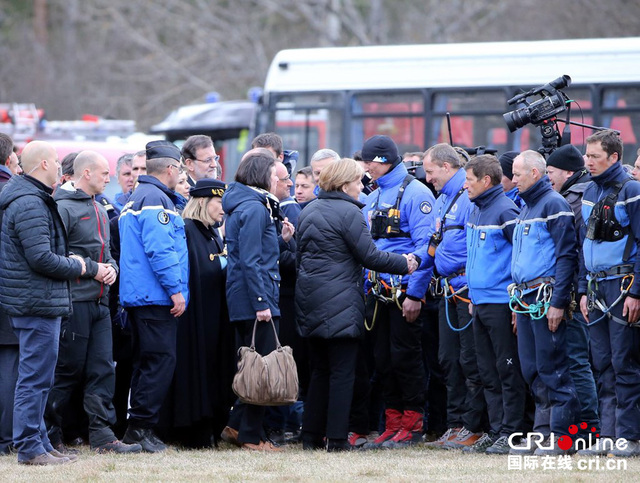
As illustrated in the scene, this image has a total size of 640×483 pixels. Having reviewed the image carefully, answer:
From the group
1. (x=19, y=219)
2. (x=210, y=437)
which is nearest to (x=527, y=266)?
(x=210, y=437)

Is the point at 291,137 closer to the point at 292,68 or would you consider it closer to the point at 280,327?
the point at 292,68

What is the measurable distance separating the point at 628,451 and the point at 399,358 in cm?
197

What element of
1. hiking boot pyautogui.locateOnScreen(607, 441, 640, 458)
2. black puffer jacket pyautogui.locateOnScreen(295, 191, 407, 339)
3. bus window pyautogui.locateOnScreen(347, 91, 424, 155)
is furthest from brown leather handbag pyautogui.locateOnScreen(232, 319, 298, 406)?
bus window pyautogui.locateOnScreen(347, 91, 424, 155)

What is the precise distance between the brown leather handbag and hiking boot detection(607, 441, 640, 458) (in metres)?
2.23

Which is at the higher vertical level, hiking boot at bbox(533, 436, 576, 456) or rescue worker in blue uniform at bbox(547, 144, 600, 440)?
rescue worker in blue uniform at bbox(547, 144, 600, 440)

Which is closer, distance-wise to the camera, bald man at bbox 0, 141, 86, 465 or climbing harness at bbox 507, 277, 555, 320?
bald man at bbox 0, 141, 86, 465

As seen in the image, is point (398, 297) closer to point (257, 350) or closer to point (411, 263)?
point (411, 263)

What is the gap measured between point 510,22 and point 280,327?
23287 millimetres

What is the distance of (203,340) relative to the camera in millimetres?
8203

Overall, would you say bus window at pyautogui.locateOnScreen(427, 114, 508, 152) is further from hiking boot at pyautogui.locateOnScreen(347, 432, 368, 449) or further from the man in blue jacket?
the man in blue jacket

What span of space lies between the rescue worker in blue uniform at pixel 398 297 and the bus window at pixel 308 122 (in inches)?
266

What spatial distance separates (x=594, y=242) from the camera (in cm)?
732

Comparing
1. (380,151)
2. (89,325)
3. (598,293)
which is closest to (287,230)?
(380,151)

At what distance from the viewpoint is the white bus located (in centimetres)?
1385
